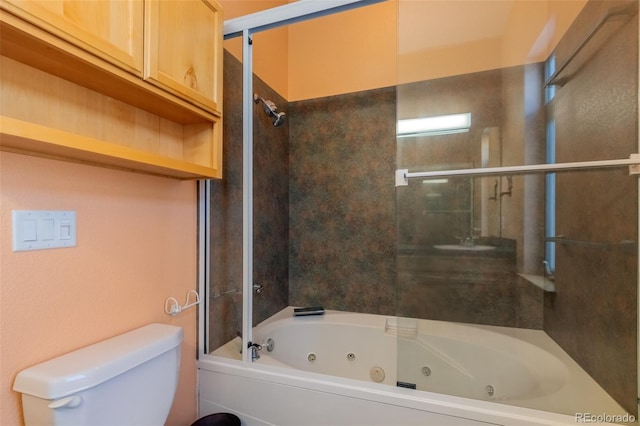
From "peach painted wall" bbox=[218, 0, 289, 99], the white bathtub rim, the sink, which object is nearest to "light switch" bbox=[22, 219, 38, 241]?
the white bathtub rim

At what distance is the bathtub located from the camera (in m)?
1.08

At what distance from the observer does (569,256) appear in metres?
1.51

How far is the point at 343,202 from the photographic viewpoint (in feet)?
7.32

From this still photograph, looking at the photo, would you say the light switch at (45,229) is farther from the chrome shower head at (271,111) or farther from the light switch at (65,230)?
the chrome shower head at (271,111)

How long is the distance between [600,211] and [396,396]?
1.21 m

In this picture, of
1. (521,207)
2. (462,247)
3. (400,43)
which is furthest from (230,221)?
(521,207)

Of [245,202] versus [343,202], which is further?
[343,202]

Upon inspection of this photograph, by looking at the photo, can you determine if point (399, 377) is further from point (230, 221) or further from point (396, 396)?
point (230, 221)

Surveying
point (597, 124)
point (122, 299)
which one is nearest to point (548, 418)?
point (597, 124)

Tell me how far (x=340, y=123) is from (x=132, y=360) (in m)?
1.92

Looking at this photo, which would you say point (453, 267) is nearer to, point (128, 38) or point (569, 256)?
point (569, 256)

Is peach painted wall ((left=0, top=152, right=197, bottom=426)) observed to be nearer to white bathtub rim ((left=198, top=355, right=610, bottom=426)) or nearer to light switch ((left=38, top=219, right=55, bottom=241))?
light switch ((left=38, top=219, right=55, bottom=241))

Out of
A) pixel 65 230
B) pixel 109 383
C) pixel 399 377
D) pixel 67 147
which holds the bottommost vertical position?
pixel 399 377

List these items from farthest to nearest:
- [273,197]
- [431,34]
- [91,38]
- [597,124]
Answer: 1. [273,197]
2. [431,34]
3. [597,124]
4. [91,38]
